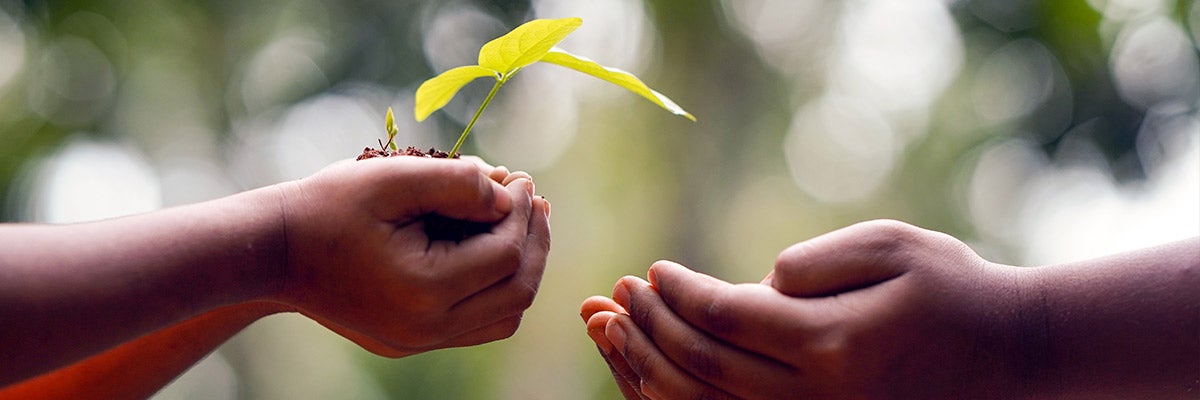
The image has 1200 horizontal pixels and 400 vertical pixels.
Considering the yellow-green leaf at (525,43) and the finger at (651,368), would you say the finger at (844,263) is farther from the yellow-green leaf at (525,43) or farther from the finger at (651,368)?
the yellow-green leaf at (525,43)

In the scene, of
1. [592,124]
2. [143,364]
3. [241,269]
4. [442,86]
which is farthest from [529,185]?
[592,124]

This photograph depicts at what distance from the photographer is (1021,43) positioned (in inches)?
188

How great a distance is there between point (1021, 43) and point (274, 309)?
4.80m

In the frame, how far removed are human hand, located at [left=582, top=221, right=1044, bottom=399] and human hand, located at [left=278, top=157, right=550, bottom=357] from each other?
5.7 inches

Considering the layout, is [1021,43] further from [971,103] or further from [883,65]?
[883,65]

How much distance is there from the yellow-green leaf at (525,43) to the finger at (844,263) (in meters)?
0.27

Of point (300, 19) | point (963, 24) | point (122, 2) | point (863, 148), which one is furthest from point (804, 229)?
point (122, 2)

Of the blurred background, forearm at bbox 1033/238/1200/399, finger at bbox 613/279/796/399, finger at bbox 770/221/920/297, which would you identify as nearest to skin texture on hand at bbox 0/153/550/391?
finger at bbox 613/279/796/399

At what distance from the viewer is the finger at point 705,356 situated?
2.15ft

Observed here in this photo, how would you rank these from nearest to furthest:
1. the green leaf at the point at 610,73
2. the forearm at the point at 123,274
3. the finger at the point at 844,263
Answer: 1. the forearm at the point at 123,274
2. the finger at the point at 844,263
3. the green leaf at the point at 610,73

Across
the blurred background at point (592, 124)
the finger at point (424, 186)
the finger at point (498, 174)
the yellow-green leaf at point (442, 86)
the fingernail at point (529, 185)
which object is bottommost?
the blurred background at point (592, 124)

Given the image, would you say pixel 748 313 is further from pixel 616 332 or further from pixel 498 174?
pixel 498 174

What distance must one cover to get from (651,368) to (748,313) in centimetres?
10

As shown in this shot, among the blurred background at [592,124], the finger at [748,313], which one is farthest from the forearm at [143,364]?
the blurred background at [592,124]
